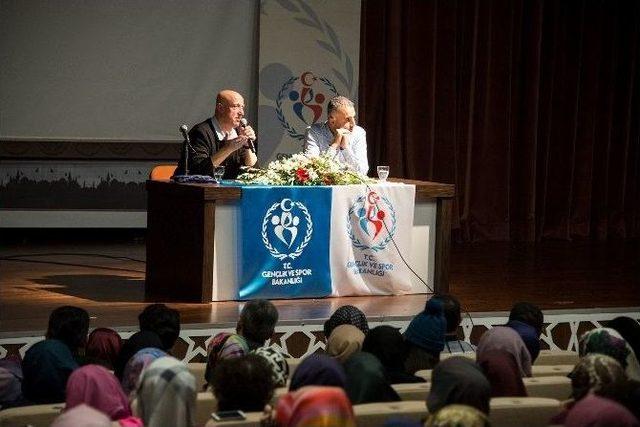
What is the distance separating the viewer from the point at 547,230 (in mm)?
11352

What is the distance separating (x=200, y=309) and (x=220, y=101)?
4.75 feet

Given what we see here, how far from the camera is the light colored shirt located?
7.75 m

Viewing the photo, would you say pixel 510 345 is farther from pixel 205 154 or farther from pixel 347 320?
pixel 205 154

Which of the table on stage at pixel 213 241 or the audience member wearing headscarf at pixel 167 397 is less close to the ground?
the table on stage at pixel 213 241

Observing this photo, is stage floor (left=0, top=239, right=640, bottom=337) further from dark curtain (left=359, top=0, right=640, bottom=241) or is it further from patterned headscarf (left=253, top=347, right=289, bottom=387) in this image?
patterned headscarf (left=253, top=347, right=289, bottom=387)

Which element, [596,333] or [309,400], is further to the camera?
[596,333]

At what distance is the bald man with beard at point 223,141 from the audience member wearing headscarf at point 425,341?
255 cm

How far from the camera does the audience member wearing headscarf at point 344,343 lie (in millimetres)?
4590

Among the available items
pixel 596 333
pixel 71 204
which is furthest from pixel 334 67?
pixel 596 333

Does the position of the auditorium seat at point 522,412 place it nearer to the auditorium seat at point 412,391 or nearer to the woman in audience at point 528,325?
the auditorium seat at point 412,391

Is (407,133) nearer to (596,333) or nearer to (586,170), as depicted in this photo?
(586,170)

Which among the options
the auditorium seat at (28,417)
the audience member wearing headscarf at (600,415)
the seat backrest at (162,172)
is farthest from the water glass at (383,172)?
the audience member wearing headscarf at (600,415)

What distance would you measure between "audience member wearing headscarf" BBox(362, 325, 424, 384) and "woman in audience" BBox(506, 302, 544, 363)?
62 centimetres

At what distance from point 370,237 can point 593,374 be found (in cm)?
329
